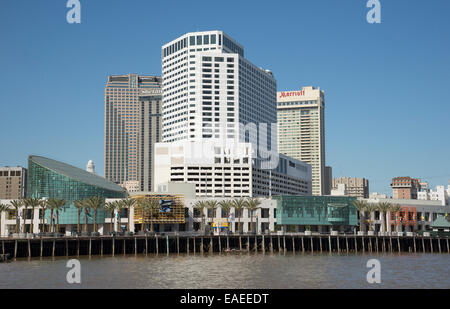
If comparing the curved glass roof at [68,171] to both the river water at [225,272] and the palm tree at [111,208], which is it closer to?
the palm tree at [111,208]

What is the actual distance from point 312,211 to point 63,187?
79.7 m

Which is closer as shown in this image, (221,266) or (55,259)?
(221,266)

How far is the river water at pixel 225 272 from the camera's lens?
8256cm

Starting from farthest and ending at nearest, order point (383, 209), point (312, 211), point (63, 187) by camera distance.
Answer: point (312, 211) → point (63, 187) → point (383, 209)

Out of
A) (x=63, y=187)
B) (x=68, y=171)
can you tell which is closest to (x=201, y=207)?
(x=63, y=187)

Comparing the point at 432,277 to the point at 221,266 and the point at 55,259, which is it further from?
the point at 55,259

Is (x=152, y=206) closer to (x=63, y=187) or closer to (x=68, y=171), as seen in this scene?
(x=63, y=187)

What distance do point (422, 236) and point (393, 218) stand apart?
38.3 metres

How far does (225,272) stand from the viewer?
96.1 m

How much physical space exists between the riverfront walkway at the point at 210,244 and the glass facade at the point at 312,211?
34738 millimetres

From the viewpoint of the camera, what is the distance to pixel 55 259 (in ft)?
394

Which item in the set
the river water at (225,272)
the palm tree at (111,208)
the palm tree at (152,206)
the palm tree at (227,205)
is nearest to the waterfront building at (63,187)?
the palm tree at (111,208)
